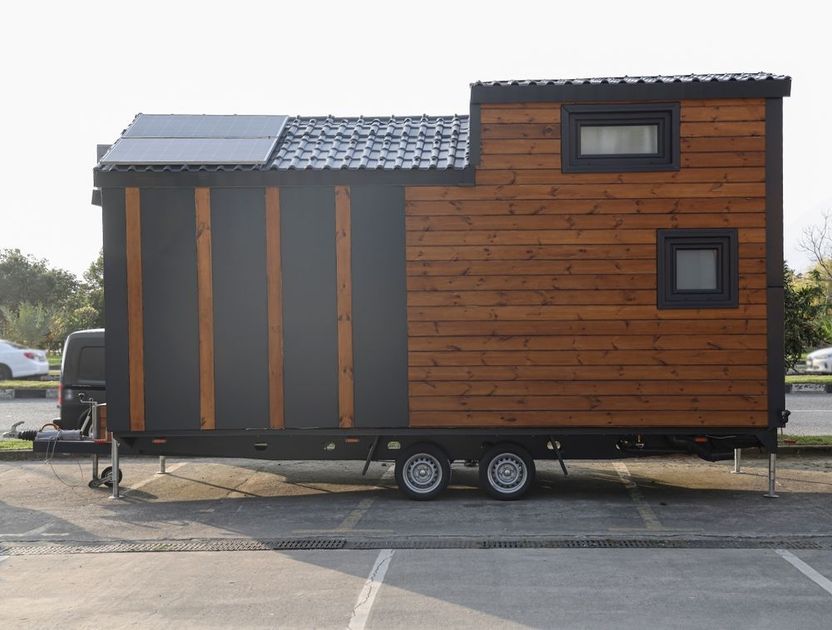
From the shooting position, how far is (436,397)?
409 inches

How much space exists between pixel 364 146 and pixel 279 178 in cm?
130

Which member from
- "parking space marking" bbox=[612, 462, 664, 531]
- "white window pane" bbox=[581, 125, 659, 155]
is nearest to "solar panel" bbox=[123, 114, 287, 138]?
"white window pane" bbox=[581, 125, 659, 155]

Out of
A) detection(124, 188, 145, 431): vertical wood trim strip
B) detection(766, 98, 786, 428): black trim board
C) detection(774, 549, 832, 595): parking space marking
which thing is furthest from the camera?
detection(124, 188, 145, 431): vertical wood trim strip

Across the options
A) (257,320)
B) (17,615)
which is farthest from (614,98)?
(17,615)

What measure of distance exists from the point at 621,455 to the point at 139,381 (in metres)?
5.29

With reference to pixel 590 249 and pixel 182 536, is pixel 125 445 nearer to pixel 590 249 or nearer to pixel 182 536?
pixel 182 536

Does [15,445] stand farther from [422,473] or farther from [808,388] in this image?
[808,388]

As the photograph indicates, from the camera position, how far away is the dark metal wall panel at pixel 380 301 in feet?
34.2

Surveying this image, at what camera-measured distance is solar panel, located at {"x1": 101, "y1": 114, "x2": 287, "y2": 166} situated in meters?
10.6

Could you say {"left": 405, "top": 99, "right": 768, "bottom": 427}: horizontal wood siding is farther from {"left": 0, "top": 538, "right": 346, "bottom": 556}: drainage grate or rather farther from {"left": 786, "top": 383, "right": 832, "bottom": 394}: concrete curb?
{"left": 786, "top": 383, "right": 832, "bottom": 394}: concrete curb

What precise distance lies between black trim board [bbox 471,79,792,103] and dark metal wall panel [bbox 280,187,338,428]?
2088 mm

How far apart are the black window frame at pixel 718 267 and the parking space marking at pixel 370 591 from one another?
4182mm

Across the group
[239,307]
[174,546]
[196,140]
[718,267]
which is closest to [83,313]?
[196,140]

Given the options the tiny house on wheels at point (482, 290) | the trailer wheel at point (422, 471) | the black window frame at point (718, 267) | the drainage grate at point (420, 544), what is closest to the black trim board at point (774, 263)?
the tiny house on wheels at point (482, 290)
